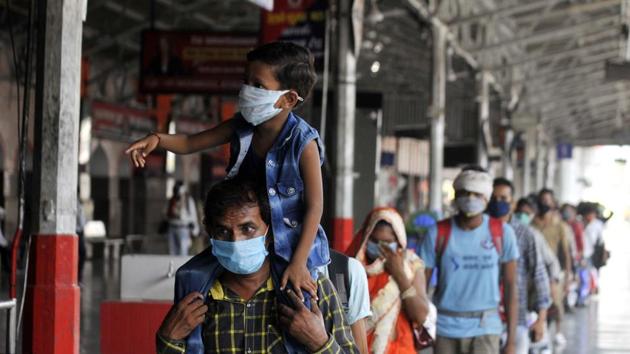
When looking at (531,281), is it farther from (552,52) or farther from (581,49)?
(552,52)

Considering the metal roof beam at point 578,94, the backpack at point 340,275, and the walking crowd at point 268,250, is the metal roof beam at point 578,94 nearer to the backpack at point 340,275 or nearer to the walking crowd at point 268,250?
the backpack at point 340,275

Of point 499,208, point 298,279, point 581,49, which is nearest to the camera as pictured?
point 298,279

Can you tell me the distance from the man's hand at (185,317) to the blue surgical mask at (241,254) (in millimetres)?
137

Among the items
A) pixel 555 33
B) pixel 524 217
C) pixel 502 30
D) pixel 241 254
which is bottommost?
pixel 524 217

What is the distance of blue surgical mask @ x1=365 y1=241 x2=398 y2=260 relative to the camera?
5.86 m

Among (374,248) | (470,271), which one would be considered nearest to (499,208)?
(470,271)

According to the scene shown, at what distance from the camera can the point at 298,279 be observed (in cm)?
355

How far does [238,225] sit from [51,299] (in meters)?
3.92

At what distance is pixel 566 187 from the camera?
6606 centimetres

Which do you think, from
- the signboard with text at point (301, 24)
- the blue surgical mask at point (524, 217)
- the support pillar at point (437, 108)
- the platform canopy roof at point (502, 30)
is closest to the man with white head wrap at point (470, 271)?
the signboard with text at point (301, 24)

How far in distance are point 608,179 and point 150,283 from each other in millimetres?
89325

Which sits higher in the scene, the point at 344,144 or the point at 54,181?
the point at 344,144

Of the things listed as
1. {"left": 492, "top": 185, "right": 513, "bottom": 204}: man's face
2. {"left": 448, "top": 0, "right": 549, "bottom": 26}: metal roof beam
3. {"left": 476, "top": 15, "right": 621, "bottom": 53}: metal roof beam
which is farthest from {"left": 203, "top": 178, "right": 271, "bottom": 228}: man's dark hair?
{"left": 476, "top": 15, "right": 621, "bottom": 53}: metal roof beam

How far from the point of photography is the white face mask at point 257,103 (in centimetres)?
362
